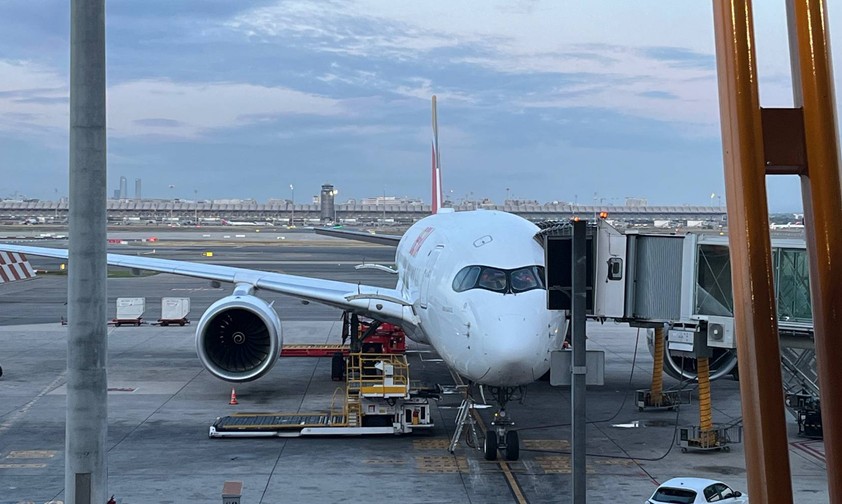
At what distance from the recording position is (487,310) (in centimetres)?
1481

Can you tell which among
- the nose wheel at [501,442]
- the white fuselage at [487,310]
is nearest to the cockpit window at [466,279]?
the white fuselage at [487,310]

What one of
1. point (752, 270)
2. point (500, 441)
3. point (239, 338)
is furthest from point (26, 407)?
point (752, 270)

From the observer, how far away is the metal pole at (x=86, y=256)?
7.20 meters

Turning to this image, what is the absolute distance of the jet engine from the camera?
20.0 meters

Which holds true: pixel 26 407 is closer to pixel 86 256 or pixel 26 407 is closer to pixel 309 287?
pixel 309 287

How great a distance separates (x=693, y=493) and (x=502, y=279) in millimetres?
4527

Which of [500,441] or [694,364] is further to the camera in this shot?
[694,364]

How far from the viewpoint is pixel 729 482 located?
47.7 ft

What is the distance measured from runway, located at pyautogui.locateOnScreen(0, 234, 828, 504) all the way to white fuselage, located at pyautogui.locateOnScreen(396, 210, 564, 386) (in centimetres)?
172

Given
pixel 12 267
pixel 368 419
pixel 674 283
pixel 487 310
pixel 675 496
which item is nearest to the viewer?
pixel 675 496

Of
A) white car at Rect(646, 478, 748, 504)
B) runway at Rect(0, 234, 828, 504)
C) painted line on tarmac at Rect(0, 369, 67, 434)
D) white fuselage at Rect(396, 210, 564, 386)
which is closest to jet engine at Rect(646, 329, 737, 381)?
runway at Rect(0, 234, 828, 504)

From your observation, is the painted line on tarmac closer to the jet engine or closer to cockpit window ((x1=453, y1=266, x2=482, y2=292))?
cockpit window ((x1=453, y1=266, x2=482, y2=292))

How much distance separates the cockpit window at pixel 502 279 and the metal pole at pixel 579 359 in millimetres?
3663

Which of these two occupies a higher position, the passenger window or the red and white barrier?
the red and white barrier
